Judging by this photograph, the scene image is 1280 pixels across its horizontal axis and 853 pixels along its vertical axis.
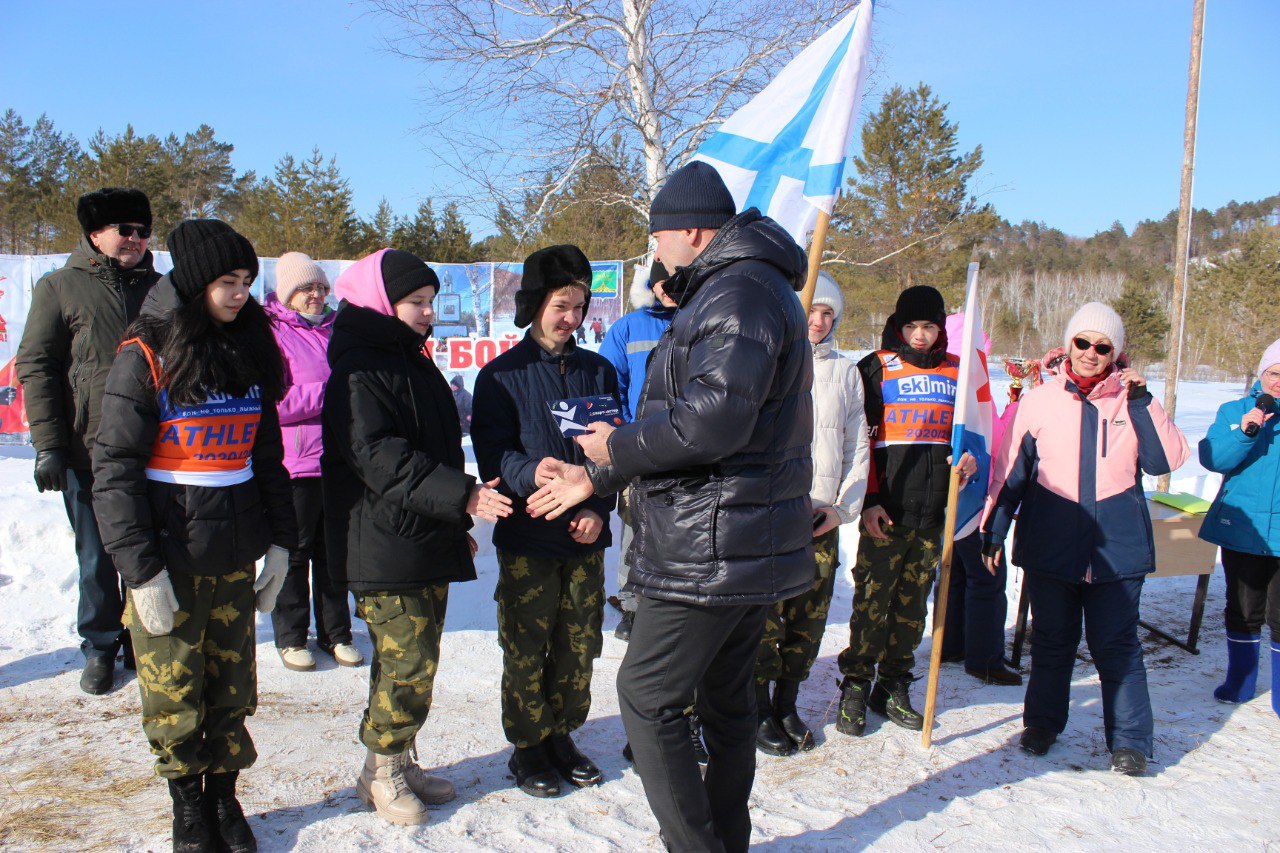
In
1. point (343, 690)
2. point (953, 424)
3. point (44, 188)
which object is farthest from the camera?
point (44, 188)

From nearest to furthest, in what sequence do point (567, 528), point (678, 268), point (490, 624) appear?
point (678, 268), point (567, 528), point (490, 624)

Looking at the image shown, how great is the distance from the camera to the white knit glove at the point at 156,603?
2.53 meters

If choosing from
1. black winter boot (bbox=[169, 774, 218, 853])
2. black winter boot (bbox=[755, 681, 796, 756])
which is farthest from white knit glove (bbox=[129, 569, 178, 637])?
black winter boot (bbox=[755, 681, 796, 756])

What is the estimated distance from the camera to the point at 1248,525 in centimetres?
449

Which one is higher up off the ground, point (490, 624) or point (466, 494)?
point (466, 494)

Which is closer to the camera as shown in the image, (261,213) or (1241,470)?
(1241,470)

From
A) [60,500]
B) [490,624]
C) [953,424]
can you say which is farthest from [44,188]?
[953,424]

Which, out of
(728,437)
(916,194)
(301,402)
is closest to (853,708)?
(728,437)

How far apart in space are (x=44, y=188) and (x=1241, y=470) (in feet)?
121

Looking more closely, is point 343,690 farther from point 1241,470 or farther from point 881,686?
point 1241,470

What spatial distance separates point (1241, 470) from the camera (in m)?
4.60

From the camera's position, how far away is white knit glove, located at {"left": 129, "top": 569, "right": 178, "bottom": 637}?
2.53 m

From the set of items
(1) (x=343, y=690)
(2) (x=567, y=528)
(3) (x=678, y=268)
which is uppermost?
(3) (x=678, y=268)

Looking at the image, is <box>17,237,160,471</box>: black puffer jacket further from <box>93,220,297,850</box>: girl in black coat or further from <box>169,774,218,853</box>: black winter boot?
<box>169,774,218,853</box>: black winter boot
